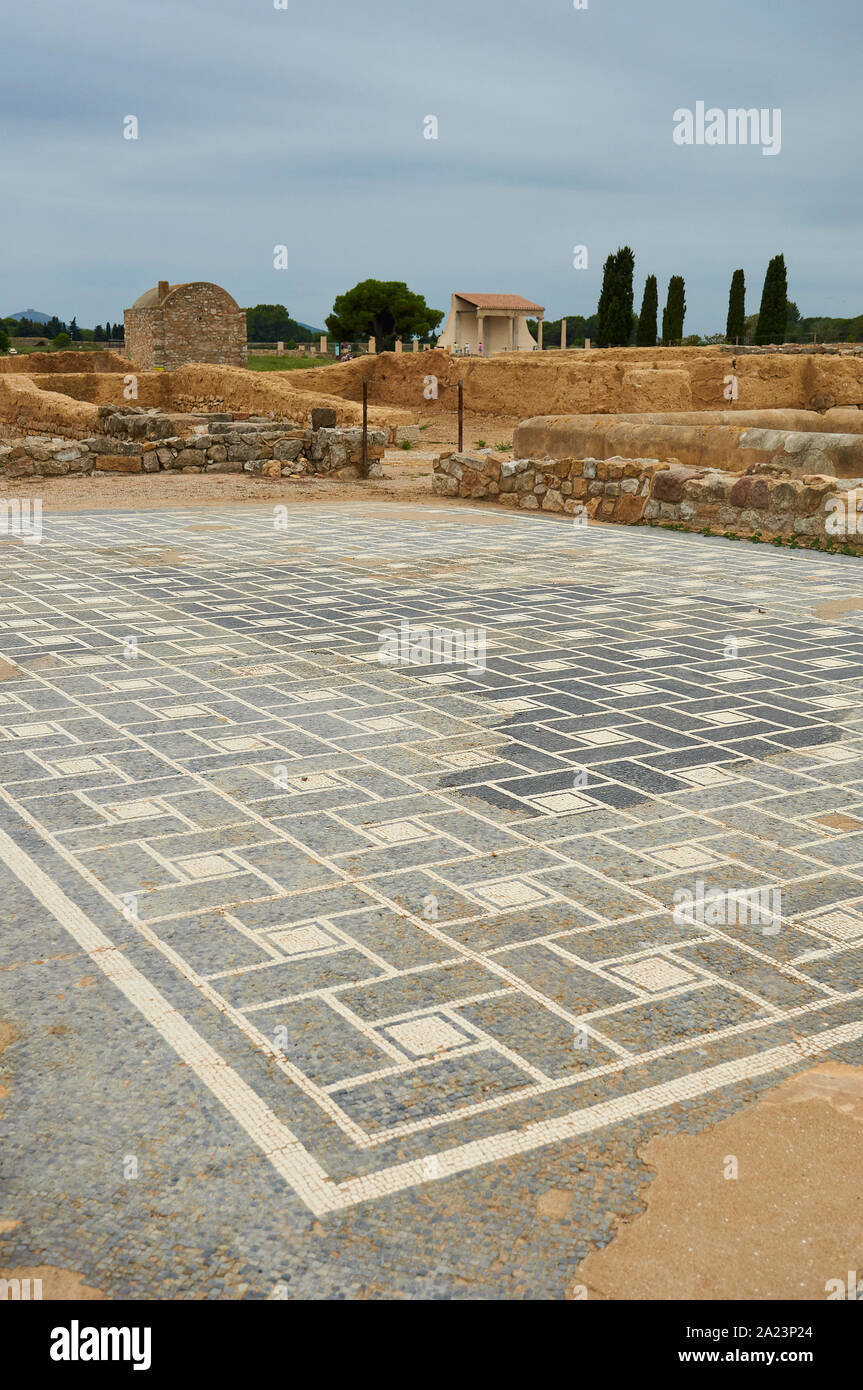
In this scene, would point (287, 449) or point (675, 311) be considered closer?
point (287, 449)

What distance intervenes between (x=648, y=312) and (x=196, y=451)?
26.9 meters

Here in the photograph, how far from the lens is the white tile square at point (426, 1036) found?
3.01 m

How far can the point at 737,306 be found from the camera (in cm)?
4172

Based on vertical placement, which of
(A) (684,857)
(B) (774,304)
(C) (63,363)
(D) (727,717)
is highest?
(B) (774,304)

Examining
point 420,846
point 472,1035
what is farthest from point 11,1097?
point 420,846

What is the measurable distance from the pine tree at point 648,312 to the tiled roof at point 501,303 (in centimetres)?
1087

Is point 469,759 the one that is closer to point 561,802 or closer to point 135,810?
point 561,802

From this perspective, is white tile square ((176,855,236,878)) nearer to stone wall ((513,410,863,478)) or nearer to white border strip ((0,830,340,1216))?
white border strip ((0,830,340,1216))

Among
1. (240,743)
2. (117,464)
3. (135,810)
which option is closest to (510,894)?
(135,810)

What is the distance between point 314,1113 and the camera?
9.02ft

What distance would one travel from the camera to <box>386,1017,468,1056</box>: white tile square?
9.87 feet

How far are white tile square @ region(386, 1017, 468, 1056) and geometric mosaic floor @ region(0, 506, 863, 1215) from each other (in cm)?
1
